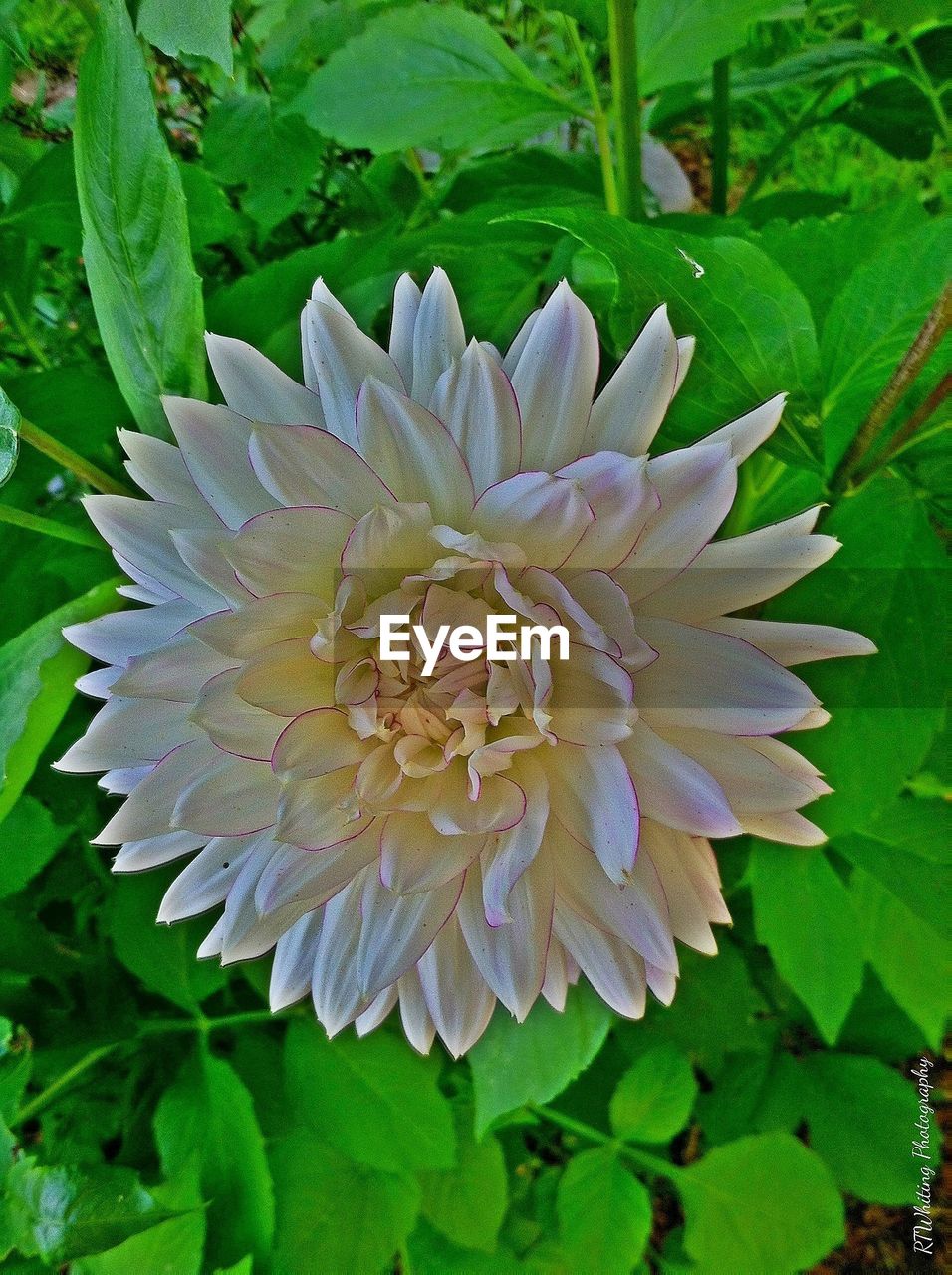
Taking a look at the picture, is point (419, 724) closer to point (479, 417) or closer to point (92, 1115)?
point (479, 417)

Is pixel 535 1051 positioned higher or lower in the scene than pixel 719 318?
lower

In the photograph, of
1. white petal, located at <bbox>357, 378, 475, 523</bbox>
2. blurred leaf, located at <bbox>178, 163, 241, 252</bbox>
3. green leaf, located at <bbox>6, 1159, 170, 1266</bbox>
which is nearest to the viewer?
white petal, located at <bbox>357, 378, 475, 523</bbox>

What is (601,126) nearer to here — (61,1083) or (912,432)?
(912,432)

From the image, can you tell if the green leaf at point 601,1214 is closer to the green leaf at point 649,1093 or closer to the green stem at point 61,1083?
the green leaf at point 649,1093

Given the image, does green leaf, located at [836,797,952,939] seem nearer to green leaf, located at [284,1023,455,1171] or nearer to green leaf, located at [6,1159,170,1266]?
green leaf, located at [284,1023,455,1171]

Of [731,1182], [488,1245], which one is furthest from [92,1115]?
[731,1182]

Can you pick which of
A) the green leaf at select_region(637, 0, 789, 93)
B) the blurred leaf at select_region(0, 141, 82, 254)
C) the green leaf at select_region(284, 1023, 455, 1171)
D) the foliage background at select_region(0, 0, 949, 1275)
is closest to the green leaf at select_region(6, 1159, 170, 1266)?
the foliage background at select_region(0, 0, 949, 1275)

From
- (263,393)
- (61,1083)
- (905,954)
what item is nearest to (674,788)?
(263,393)
